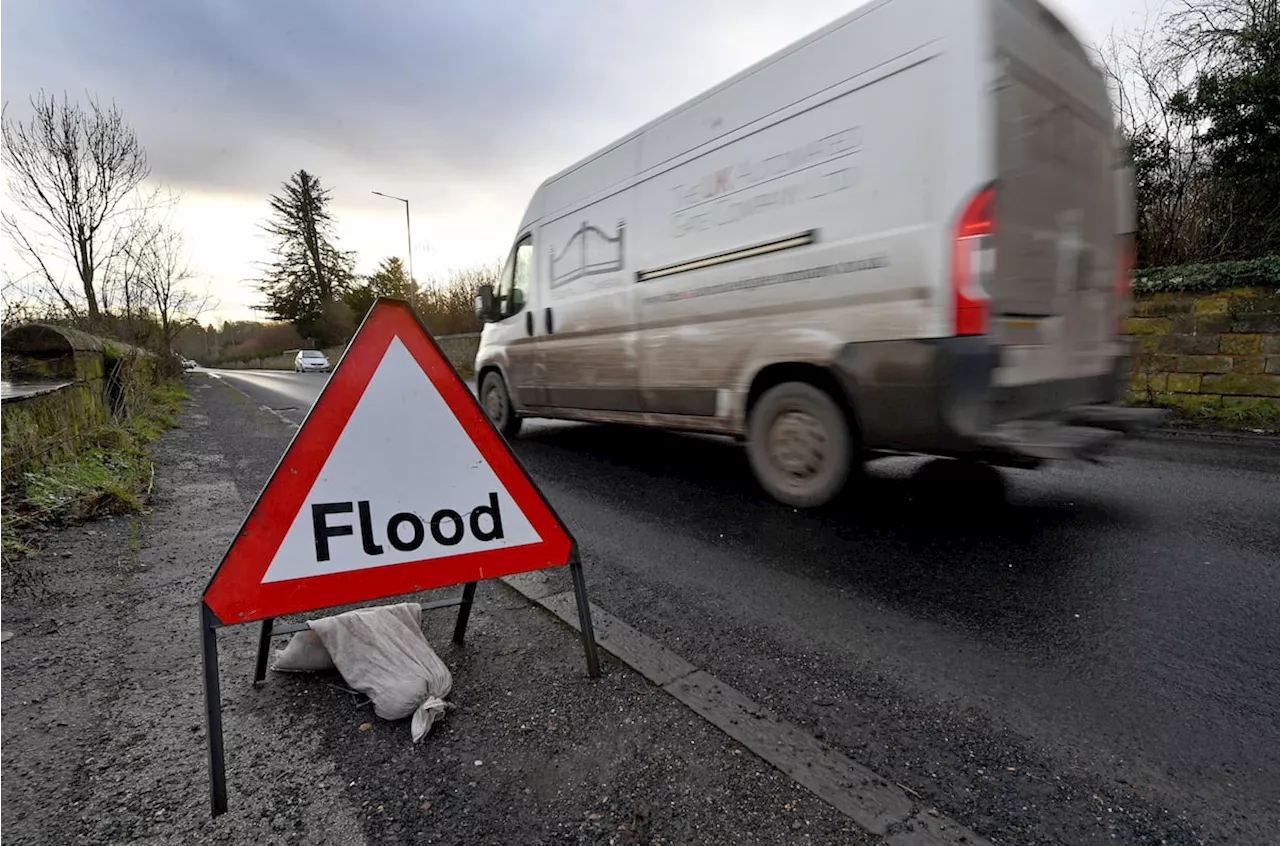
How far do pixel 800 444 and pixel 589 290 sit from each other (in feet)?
8.15

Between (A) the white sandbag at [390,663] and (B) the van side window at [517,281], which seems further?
(B) the van side window at [517,281]

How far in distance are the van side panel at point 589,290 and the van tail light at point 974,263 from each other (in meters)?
2.57

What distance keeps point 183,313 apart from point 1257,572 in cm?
2124

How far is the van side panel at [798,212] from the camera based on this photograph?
325 cm

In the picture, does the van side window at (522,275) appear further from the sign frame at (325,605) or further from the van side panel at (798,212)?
the sign frame at (325,605)

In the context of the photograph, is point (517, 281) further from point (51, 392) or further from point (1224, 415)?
point (1224, 415)

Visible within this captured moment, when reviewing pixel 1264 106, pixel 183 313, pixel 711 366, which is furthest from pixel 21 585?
pixel 183 313

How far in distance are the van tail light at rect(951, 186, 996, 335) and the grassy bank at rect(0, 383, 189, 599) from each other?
15.3ft

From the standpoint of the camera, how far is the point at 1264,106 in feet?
31.2

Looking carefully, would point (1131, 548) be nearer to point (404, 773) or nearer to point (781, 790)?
point (781, 790)

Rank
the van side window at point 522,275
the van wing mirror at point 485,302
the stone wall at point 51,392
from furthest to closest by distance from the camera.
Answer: the van wing mirror at point 485,302
the van side window at point 522,275
the stone wall at point 51,392

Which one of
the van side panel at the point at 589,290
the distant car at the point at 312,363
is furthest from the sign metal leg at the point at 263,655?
the distant car at the point at 312,363

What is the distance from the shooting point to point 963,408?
126 inches

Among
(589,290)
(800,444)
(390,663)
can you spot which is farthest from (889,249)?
(390,663)
